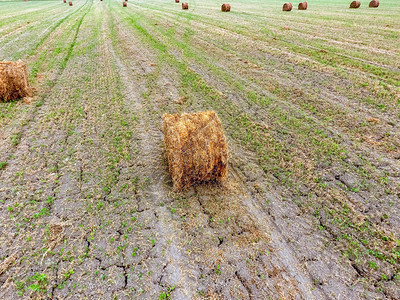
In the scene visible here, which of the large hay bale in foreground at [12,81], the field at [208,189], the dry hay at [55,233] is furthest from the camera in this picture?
the large hay bale in foreground at [12,81]

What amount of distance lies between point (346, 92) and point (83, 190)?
862 cm

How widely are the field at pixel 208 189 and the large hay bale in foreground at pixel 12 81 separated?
37cm

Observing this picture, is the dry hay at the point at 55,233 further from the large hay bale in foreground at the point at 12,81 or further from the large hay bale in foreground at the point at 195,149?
the large hay bale in foreground at the point at 12,81

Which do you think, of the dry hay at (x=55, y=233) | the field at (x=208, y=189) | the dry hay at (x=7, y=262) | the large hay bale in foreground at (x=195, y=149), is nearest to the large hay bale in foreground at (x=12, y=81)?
the field at (x=208, y=189)

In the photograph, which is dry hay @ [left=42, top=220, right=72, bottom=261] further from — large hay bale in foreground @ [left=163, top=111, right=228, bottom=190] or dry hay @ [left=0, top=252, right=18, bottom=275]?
large hay bale in foreground @ [left=163, top=111, right=228, bottom=190]

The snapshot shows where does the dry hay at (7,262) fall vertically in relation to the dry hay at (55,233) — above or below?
below

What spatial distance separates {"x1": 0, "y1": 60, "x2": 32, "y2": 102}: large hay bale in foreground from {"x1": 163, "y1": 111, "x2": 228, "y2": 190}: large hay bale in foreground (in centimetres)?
623

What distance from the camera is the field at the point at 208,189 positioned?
11.2 feet

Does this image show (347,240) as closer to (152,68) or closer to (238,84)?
(238,84)

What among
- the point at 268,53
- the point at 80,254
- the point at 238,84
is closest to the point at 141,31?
the point at 268,53

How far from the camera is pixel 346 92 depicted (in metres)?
8.33

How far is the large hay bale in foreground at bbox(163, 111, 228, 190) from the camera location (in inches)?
181

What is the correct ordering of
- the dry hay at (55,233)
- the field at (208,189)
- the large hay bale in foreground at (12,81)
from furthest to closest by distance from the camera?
1. the large hay bale in foreground at (12,81)
2. the dry hay at (55,233)
3. the field at (208,189)

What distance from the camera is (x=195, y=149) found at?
4629mm
